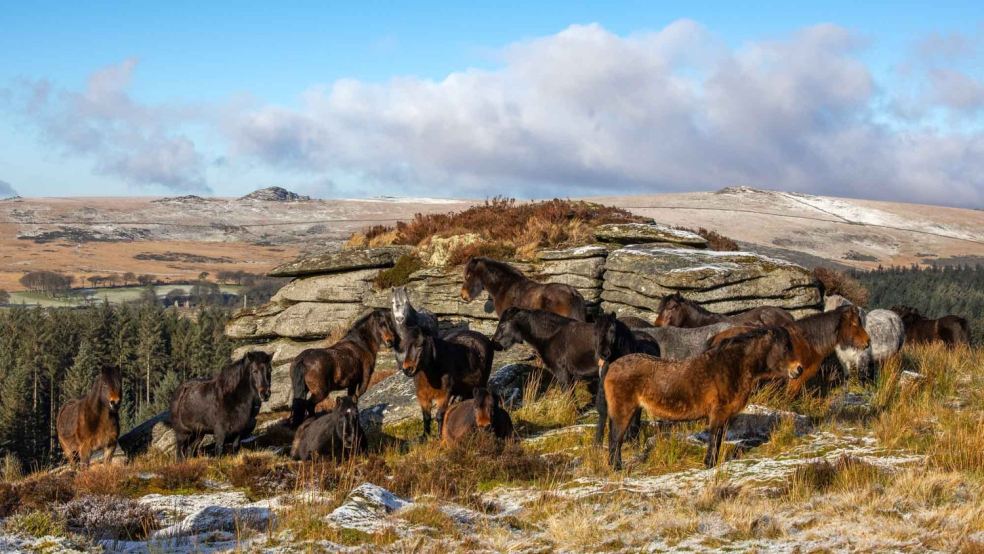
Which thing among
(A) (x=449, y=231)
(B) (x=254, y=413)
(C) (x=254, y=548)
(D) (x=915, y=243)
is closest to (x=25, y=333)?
(A) (x=449, y=231)

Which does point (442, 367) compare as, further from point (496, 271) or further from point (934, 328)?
point (934, 328)

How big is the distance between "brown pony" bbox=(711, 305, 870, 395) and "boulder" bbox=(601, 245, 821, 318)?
270 inches

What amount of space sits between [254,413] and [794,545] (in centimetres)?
890

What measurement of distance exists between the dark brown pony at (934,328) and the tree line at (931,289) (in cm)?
5098

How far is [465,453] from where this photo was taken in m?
10.5

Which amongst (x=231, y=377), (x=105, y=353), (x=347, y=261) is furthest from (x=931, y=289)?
(x=231, y=377)

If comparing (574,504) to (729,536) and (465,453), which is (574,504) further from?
(465,453)

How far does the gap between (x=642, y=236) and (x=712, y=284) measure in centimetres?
391

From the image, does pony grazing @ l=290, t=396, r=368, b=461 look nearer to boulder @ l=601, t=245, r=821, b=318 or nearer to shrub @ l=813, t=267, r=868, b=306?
boulder @ l=601, t=245, r=821, b=318

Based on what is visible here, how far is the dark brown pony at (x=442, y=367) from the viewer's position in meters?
12.7

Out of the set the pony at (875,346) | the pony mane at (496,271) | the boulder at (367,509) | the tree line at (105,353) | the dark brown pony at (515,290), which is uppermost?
the pony mane at (496,271)

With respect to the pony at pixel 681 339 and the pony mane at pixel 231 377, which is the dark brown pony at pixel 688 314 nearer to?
the pony at pixel 681 339

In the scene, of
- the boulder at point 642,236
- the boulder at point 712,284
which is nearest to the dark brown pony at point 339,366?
the boulder at point 712,284

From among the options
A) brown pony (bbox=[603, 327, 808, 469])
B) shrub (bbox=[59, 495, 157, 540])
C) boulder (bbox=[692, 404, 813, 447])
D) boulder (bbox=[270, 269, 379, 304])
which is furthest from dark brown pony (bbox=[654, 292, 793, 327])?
shrub (bbox=[59, 495, 157, 540])
